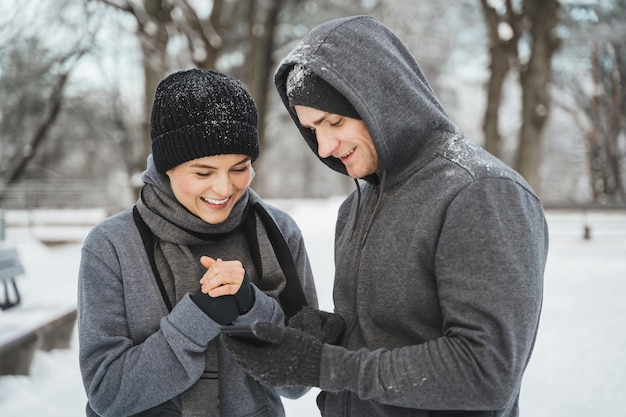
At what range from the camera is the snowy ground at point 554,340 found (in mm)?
4055

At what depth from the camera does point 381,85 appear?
5.29 ft

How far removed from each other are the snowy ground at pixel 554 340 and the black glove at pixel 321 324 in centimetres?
224

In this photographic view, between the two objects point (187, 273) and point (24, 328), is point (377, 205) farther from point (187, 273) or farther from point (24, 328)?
point (24, 328)

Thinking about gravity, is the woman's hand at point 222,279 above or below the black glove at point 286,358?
above

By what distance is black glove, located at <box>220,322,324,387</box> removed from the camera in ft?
4.85

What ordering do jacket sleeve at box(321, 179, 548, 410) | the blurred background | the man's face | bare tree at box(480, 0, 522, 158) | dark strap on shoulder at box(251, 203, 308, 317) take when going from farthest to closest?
bare tree at box(480, 0, 522, 158)
the blurred background
dark strap on shoulder at box(251, 203, 308, 317)
the man's face
jacket sleeve at box(321, 179, 548, 410)

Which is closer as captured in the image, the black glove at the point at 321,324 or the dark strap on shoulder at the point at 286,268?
the black glove at the point at 321,324

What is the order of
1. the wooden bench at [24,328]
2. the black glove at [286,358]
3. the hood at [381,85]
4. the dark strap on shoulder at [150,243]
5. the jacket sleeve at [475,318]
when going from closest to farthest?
1. the jacket sleeve at [475,318]
2. the black glove at [286,358]
3. the hood at [381,85]
4. the dark strap on shoulder at [150,243]
5. the wooden bench at [24,328]

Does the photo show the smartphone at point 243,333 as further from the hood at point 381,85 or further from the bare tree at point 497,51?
the bare tree at point 497,51

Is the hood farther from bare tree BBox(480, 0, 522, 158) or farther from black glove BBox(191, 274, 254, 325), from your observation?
bare tree BBox(480, 0, 522, 158)

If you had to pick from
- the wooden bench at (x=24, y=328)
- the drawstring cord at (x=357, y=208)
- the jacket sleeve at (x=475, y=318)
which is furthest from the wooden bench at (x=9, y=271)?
the jacket sleeve at (x=475, y=318)

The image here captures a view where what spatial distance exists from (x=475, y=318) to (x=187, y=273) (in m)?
0.96

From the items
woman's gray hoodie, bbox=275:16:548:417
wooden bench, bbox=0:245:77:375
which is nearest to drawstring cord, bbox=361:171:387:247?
woman's gray hoodie, bbox=275:16:548:417

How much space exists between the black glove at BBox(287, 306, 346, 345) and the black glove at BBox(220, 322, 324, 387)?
0.91ft
